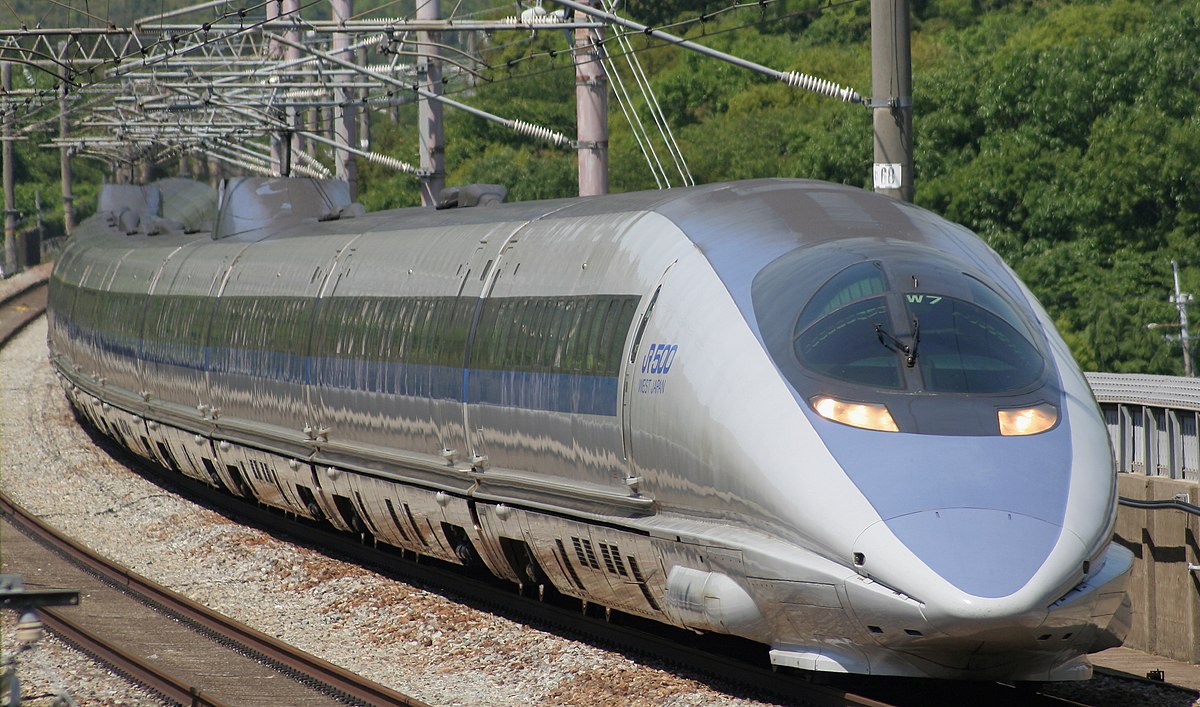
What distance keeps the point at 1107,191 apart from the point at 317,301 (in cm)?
2676

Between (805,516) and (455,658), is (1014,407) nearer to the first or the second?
(805,516)

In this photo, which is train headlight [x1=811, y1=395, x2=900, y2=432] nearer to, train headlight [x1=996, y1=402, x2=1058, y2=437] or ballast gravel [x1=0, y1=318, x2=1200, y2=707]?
train headlight [x1=996, y1=402, x2=1058, y2=437]

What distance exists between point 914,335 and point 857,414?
2.12 ft

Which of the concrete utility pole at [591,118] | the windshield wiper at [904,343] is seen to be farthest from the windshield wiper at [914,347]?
the concrete utility pole at [591,118]

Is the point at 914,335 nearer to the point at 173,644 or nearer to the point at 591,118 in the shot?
the point at 173,644

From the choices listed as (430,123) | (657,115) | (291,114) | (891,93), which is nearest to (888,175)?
(891,93)

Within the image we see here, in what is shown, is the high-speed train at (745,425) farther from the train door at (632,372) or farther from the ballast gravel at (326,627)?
the ballast gravel at (326,627)

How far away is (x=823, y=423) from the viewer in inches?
363

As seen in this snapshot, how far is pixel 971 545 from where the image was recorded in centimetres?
845

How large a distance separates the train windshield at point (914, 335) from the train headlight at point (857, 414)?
18 centimetres

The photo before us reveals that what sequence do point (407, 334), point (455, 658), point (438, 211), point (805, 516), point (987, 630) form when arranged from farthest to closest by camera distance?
point (438, 211) → point (407, 334) → point (455, 658) → point (805, 516) → point (987, 630)

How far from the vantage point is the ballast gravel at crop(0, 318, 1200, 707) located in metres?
11.1

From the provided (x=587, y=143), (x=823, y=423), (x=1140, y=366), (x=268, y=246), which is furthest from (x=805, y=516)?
(x=1140, y=366)

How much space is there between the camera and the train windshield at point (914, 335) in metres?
9.44
